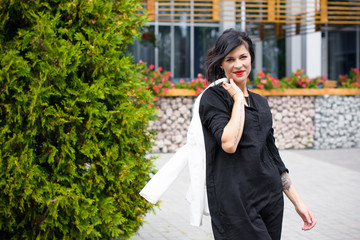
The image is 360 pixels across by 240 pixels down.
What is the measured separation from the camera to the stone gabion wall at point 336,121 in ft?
41.9

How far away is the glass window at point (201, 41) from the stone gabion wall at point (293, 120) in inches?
231

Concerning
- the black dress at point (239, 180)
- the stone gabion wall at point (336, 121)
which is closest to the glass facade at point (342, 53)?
the stone gabion wall at point (336, 121)

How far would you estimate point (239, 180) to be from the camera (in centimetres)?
254

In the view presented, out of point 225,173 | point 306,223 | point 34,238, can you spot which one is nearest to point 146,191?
point 225,173

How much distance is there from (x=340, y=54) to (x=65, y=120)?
1858 cm

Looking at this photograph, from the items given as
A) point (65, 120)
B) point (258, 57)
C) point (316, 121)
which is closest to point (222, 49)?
point (65, 120)

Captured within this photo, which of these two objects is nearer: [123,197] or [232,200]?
[232,200]

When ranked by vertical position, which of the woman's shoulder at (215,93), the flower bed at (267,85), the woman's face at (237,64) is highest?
the woman's face at (237,64)

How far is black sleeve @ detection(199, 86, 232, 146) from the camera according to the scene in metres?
2.50

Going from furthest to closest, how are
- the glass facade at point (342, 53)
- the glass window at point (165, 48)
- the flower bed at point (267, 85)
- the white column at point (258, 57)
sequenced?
the glass facade at point (342, 53)
the white column at point (258, 57)
the glass window at point (165, 48)
the flower bed at point (267, 85)

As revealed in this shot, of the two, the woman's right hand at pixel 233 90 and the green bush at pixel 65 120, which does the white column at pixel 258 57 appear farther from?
the woman's right hand at pixel 233 90

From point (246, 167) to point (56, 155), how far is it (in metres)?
1.62

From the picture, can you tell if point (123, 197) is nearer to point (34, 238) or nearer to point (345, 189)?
point (34, 238)

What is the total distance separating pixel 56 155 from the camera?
145 inches
